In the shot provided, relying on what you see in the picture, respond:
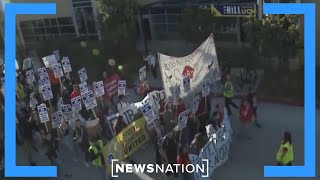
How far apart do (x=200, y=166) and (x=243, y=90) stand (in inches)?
235

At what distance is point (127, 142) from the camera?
12.7m

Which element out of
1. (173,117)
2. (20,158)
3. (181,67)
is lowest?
(20,158)

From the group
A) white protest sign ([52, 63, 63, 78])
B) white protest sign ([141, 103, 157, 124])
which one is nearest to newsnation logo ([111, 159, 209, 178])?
white protest sign ([141, 103, 157, 124])

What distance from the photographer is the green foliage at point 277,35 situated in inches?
661

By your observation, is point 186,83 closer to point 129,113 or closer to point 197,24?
point 129,113

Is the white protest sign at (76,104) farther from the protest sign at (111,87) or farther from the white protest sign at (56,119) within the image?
the protest sign at (111,87)

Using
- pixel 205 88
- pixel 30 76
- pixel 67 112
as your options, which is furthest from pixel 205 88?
pixel 30 76

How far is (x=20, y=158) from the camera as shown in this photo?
14523mm

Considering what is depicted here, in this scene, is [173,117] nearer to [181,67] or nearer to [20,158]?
[181,67]

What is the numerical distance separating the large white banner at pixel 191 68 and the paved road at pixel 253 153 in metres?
1.51

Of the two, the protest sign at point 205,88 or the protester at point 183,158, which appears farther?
the protest sign at point 205,88

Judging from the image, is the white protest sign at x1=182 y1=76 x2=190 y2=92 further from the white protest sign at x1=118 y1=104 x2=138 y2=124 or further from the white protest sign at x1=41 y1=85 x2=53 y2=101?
the white protest sign at x1=41 y1=85 x2=53 y2=101

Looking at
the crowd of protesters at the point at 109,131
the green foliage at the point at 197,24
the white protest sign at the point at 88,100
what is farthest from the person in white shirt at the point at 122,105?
the green foliage at the point at 197,24

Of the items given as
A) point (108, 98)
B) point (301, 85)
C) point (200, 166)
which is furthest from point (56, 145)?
point (301, 85)
